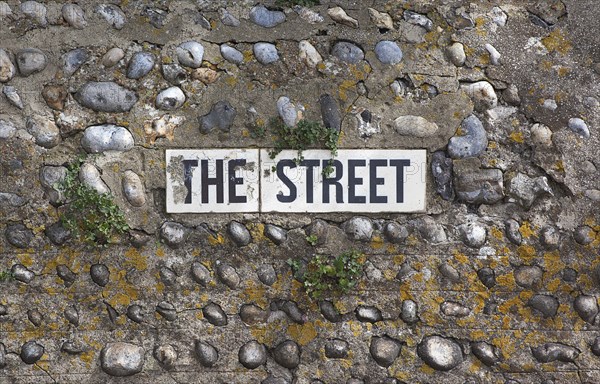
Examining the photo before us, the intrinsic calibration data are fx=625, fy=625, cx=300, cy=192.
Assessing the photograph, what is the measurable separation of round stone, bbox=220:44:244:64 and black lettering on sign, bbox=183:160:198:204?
0.42 meters

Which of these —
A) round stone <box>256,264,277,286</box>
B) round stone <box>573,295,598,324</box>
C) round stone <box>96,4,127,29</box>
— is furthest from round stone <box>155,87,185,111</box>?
round stone <box>573,295,598,324</box>

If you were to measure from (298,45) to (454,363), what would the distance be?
1.39 meters

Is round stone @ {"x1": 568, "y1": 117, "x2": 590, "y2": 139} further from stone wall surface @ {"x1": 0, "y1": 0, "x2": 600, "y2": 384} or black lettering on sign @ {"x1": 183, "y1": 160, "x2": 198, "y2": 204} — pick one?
black lettering on sign @ {"x1": 183, "y1": 160, "x2": 198, "y2": 204}

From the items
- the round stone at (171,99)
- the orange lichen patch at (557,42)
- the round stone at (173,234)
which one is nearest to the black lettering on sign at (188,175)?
the round stone at (173,234)

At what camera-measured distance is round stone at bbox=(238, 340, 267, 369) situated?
2.45 metres

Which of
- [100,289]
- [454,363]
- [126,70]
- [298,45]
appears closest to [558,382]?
[454,363]

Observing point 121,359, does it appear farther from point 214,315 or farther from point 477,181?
point 477,181

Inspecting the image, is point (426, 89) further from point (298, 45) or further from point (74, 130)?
point (74, 130)

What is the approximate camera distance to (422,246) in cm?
247

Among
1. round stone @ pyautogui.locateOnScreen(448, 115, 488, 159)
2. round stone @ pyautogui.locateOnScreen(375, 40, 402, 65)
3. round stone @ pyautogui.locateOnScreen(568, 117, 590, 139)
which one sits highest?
round stone @ pyautogui.locateOnScreen(375, 40, 402, 65)

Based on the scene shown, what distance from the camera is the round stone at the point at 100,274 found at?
246cm

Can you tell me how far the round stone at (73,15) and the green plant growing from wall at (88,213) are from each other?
1.75 feet

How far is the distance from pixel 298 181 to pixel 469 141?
688 millimetres

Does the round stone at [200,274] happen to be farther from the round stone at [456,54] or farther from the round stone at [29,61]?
the round stone at [456,54]
